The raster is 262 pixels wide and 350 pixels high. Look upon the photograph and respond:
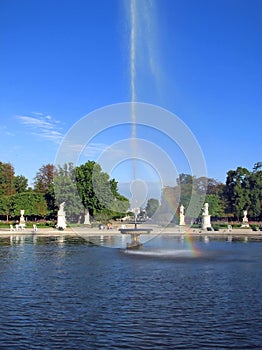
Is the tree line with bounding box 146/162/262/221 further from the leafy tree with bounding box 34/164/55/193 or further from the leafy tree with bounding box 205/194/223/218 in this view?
the leafy tree with bounding box 34/164/55/193

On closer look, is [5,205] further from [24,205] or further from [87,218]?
[87,218]

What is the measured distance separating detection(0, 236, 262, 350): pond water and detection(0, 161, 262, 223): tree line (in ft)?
138

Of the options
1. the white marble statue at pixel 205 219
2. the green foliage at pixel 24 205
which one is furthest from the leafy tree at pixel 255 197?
the green foliage at pixel 24 205

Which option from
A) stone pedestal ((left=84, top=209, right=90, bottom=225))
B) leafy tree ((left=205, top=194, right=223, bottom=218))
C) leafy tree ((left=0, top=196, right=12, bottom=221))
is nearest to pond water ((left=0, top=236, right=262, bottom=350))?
stone pedestal ((left=84, top=209, right=90, bottom=225))

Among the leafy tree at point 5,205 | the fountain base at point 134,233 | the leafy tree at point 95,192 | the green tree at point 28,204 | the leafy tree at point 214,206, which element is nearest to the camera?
the fountain base at point 134,233

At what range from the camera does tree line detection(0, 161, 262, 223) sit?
244 ft

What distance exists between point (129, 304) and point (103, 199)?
5979 cm

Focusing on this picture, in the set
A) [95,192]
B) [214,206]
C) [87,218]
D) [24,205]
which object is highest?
[95,192]

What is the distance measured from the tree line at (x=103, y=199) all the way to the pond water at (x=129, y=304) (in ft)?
138

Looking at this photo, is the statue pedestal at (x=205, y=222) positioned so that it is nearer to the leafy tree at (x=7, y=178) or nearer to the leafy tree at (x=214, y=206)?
the leafy tree at (x=214, y=206)

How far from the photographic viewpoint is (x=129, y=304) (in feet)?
52.3

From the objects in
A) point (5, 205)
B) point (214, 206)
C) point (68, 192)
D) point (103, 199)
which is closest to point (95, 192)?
point (103, 199)

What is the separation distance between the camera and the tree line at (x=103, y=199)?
74250 millimetres

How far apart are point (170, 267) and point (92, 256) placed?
685cm
